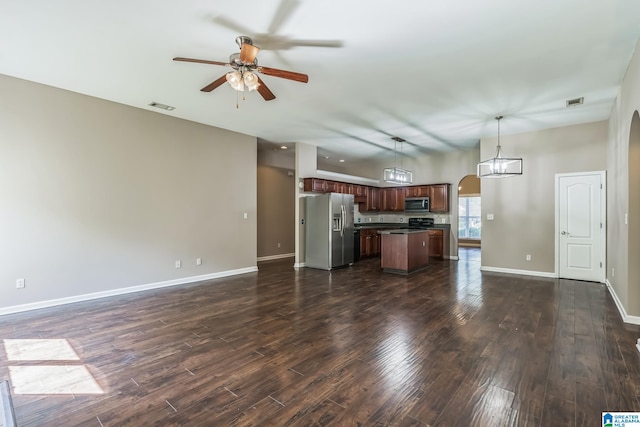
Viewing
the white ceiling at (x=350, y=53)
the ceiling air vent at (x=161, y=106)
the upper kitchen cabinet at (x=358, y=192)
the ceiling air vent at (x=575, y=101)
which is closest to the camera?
the white ceiling at (x=350, y=53)

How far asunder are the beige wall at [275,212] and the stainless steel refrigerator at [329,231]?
1582 millimetres

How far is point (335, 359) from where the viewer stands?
262 centimetres

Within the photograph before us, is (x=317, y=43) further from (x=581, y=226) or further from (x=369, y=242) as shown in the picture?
(x=369, y=242)

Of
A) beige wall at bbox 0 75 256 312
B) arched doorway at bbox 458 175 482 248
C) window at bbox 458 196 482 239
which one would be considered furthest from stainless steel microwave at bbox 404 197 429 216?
beige wall at bbox 0 75 256 312

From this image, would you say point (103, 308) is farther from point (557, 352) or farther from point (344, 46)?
point (557, 352)

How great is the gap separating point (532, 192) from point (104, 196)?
787cm

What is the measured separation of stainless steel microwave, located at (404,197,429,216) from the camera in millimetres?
8844

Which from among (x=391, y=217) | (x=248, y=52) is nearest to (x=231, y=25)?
(x=248, y=52)

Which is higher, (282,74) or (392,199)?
(282,74)

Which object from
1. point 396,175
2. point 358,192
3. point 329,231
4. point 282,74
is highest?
point 282,74

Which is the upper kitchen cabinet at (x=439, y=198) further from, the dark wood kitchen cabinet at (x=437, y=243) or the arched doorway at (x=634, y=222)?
the arched doorway at (x=634, y=222)

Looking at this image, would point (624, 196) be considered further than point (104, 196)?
No

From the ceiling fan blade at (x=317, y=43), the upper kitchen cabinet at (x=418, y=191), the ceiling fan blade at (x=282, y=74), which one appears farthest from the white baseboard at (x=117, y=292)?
the upper kitchen cabinet at (x=418, y=191)

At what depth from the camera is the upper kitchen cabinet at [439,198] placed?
28.0ft
